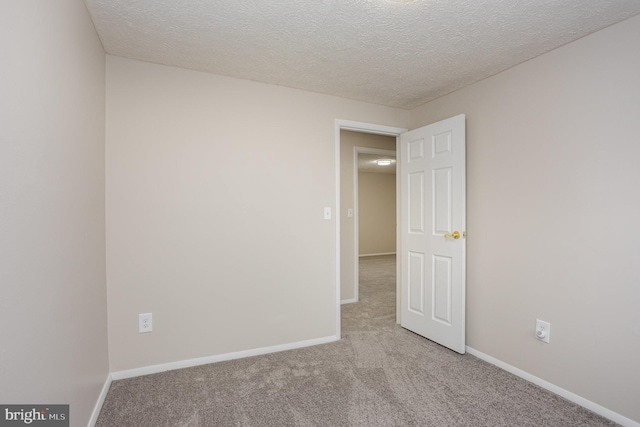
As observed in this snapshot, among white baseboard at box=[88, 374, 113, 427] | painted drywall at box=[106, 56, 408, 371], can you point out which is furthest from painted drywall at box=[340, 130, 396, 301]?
white baseboard at box=[88, 374, 113, 427]

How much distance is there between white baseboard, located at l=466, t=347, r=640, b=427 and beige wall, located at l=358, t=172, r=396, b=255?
20.2ft

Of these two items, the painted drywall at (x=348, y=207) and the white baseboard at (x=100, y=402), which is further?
the painted drywall at (x=348, y=207)

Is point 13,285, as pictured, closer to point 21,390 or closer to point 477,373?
point 21,390

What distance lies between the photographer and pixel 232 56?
219 centimetres

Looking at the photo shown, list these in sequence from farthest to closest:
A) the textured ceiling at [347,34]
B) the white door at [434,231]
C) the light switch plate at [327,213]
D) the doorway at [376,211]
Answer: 1. the doorway at [376,211]
2. the light switch plate at [327,213]
3. the white door at [434,231]
4. the textured ceiling at [347,34]

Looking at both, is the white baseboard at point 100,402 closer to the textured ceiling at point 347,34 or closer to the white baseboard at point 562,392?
the textured ceiling at point 347,34

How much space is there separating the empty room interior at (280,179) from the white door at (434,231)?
0.06 m

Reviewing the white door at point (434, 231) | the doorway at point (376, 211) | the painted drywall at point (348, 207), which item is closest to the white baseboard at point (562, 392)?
the white door at point (434, 231)

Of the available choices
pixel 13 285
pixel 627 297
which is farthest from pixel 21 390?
pixel 627 297

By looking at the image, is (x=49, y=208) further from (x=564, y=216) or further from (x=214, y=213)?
(x=564, y=216)

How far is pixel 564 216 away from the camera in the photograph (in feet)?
6.64

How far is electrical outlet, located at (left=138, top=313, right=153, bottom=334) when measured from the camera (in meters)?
2.26

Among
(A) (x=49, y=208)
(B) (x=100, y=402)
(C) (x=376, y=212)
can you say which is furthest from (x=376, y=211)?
(A) (x=49, y=208)

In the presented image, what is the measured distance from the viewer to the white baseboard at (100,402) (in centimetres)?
168
